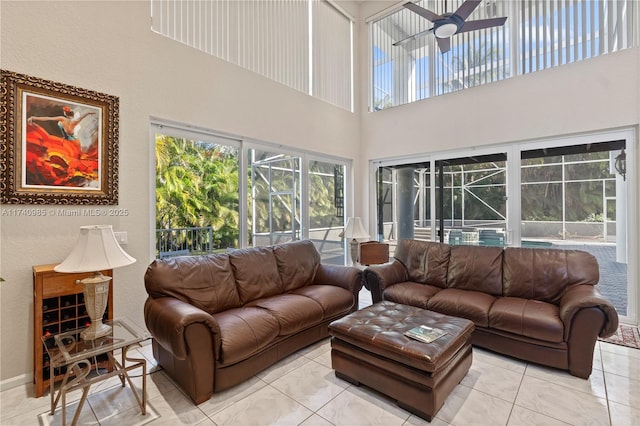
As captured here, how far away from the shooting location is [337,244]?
549cm

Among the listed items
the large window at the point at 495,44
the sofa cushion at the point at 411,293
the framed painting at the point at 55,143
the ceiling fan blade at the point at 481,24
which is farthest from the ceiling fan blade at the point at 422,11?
the framed painting at the point at 55,143

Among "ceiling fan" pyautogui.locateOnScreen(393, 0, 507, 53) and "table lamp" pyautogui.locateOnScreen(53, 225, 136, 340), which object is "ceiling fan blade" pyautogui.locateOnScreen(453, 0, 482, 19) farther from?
"table lamp" pyautogui.locateOnScreen(53, 225, 136, 340)

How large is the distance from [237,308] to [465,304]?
217 centimetres

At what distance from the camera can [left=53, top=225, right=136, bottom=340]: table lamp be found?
79.3 inches

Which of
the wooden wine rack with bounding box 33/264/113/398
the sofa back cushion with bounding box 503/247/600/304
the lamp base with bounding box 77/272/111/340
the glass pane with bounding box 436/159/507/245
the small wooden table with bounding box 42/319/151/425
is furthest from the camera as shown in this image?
the glass pane with bounding box 436/159/507/245

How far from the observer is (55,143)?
8.29 feet

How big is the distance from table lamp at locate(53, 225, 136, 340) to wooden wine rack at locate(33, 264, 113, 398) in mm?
400

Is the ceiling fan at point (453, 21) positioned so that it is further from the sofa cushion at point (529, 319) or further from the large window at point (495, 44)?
the sofa cushion at point (529, 319)

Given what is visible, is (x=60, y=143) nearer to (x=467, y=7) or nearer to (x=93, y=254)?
(x=93, y=254)

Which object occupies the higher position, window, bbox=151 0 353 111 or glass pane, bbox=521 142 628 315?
window, bbox=151 0 353 111

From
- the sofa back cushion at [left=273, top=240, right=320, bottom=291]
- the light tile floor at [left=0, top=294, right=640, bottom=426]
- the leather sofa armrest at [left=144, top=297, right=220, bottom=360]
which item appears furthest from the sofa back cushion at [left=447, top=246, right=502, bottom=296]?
the leather sofa armrest at [left=144, top=297, right=220, bottom=360]

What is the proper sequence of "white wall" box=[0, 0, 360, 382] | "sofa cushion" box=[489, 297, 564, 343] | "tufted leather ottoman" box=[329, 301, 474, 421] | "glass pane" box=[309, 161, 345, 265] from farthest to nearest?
"glass pane" box=[309, 161, 345, 265] → "sofa cushion" box=[489, 297, 564, 343] → "white wall" box=[0, 0, 360, 382] → "tufted leather ottoman" box=[329, 301, 474, 421]

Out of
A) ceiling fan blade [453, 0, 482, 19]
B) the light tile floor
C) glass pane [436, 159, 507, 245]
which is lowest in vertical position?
the light tile floor

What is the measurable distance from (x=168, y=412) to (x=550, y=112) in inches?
197
